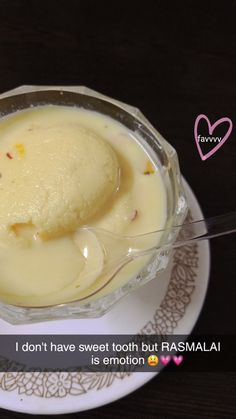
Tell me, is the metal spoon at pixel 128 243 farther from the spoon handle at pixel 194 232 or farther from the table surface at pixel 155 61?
the table surface at pixel 155 61

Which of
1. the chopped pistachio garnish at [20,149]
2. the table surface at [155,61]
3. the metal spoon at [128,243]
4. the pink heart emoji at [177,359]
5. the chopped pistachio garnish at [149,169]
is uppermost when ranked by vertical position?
the table surface at [155,61]

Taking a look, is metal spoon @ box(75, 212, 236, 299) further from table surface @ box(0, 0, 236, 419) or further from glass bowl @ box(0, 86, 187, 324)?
table surface @ box(0, 0, 236, 419)

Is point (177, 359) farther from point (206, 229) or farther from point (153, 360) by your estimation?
point (206, 229)

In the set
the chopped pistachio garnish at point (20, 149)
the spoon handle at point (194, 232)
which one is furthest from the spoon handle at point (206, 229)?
the chopped pistachio garnish at point (20, 149)

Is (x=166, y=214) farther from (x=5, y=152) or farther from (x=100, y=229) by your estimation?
(x=5, y=152)

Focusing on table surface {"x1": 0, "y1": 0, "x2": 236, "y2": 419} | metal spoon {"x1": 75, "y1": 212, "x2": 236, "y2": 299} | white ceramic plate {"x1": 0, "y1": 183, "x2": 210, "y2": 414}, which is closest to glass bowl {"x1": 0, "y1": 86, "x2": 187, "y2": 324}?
metal spoon {"x1": 75, "y1": 212, "x2": 236, "y2": 299}

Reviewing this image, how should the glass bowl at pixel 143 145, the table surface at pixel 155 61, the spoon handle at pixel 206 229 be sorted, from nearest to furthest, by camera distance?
the glass bowl at pixel 143 145 → the spoon handle at pixel 206 229 → the table surface at pixel 155 61

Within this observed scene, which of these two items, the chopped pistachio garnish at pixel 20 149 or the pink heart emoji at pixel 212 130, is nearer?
the chopped pistachio garnish at pixel 20 149

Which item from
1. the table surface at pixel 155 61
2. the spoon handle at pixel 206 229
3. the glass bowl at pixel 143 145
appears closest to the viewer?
Result: the glass bowl at pixel 143 145
